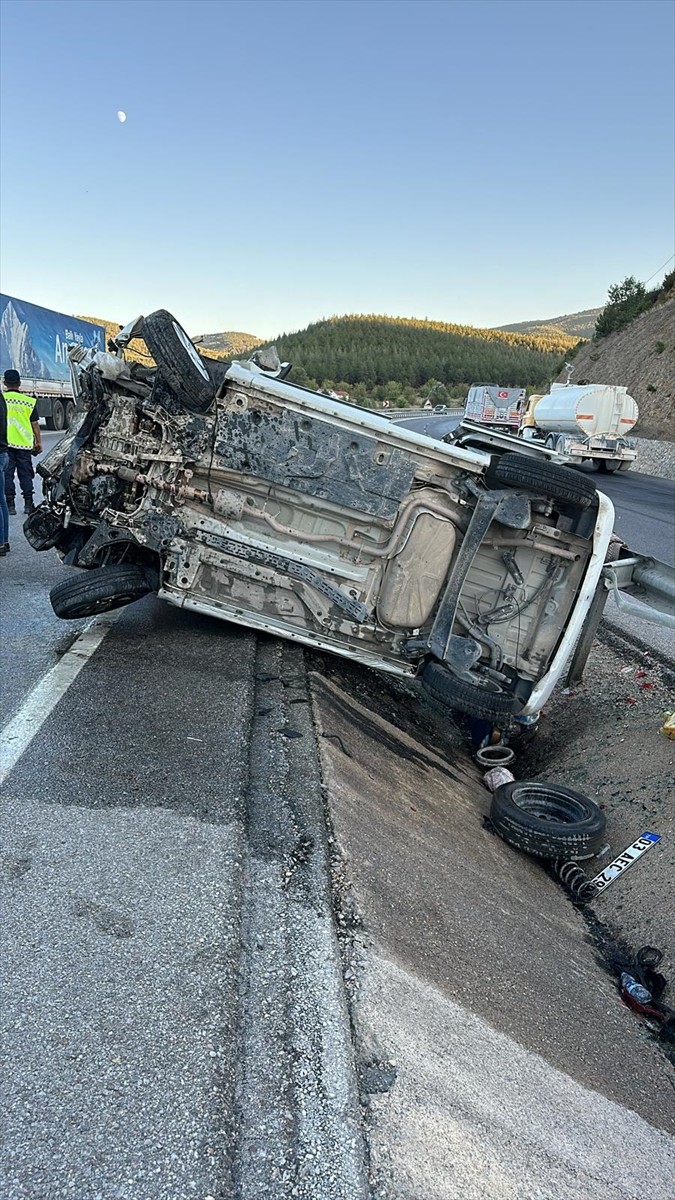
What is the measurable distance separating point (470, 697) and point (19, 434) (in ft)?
22.8

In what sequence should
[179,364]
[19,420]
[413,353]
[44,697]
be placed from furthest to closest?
[413,353], [19,420], [179,364], [44,697]

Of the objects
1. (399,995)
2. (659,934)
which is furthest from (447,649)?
(399,995)

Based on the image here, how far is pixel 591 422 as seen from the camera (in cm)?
2244

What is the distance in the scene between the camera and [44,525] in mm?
5047

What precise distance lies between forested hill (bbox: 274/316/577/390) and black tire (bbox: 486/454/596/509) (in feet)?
249

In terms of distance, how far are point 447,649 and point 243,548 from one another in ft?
4.64

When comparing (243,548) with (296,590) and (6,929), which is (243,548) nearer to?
(296,590)

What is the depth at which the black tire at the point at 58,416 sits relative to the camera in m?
22.3

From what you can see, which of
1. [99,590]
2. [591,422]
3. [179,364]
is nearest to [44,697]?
[99,590]

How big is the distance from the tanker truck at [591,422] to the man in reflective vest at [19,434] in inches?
661

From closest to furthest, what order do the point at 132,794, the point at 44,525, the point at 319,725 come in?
the point at 132,794 → the point at 319,725 → the point at 44,525

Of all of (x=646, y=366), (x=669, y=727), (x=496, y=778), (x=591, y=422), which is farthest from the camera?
(x=646, y=366)

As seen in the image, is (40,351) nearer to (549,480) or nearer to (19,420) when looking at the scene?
(19,420)

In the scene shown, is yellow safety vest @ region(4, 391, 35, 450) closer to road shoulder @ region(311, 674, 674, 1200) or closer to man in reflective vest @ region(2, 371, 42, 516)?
man in reflective vest @ region(2, 371, 42, 516)
